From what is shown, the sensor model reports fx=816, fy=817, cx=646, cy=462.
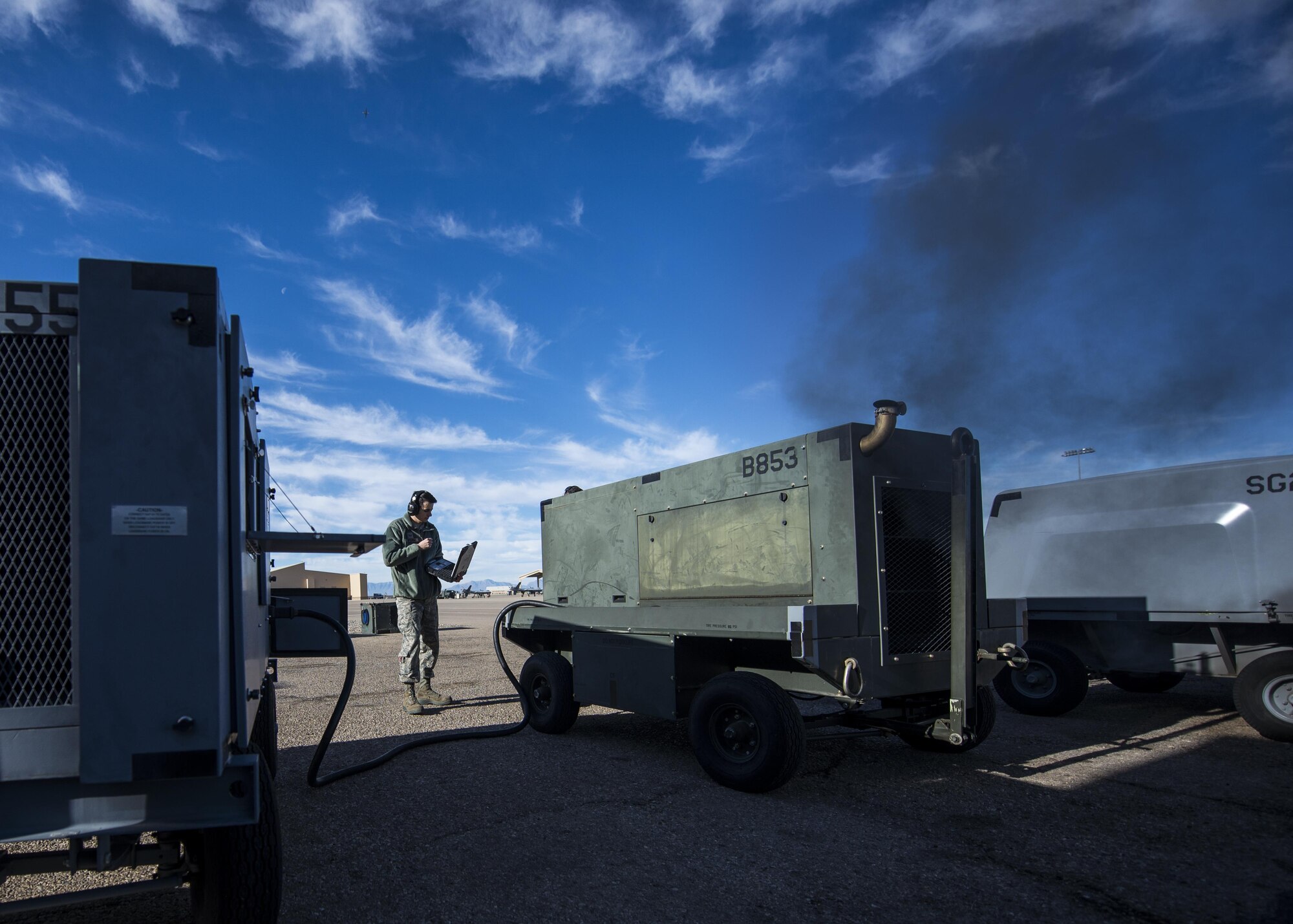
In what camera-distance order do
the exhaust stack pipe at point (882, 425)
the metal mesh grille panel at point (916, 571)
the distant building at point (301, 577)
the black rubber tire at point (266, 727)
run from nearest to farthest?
1. the black rubber tire at point (266, 727)
2. the exhaust stack pipe at point (882, 425)
3. the metal mesh grille panel at point (916, 571)
4. the distant building at point (301, 577)

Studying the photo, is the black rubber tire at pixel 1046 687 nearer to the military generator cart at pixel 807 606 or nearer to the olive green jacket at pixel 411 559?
the military generator cart at pixel 807 606

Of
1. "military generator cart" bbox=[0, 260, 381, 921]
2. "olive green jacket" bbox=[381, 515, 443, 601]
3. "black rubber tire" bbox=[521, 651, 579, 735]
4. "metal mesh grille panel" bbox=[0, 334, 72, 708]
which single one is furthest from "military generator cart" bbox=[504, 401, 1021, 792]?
"metal mesh grille panel" bbox=[0, 334, 72, 708]

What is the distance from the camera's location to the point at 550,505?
820 cm

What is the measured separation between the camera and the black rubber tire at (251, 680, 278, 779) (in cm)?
431

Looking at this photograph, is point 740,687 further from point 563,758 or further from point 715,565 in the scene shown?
point 563,758

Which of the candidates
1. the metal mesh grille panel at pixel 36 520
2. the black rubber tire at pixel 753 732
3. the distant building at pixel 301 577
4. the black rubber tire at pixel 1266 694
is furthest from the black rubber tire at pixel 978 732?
the distant building at pixel 301 577

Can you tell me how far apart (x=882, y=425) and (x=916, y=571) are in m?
1.09

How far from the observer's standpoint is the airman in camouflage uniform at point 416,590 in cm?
788

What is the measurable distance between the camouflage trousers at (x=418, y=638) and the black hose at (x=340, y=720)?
67 centimetres

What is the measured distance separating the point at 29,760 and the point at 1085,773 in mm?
5946

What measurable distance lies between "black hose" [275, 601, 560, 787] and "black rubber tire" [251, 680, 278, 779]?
268 mm

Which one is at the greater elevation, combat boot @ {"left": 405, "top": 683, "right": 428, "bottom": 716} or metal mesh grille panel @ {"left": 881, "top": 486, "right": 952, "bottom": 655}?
metal mesh grille panel @ {"left": 881, "top": 486, "right": 952, "bottom": 655}

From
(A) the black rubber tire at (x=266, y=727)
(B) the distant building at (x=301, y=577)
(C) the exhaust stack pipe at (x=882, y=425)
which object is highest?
(C) the exhaust stack pipe at (x=882, y=425)

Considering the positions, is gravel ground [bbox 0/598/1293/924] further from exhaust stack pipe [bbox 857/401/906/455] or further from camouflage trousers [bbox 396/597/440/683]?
exhaust stack pipe [bbox 857/401/906/455]
